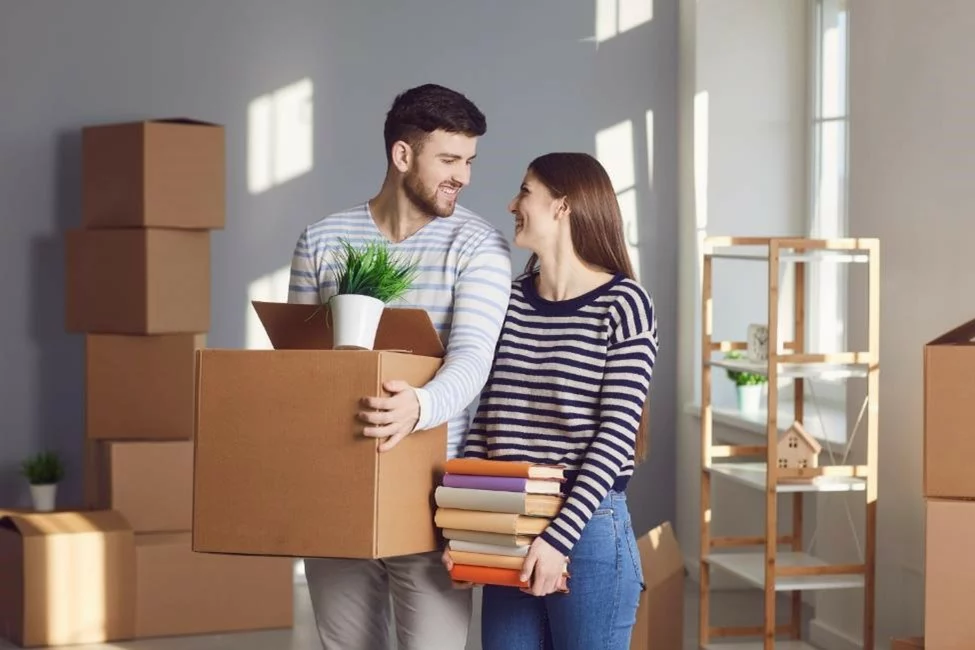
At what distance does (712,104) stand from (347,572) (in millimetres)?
3549

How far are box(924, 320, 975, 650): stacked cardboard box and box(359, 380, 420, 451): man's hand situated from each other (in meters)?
1.30

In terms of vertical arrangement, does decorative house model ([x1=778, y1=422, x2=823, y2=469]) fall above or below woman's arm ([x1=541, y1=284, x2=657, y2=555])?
below

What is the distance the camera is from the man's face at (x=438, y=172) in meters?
2.02

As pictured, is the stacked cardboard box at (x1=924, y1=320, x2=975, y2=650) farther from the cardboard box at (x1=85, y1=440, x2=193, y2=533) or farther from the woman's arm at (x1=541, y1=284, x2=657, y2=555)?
the cardboard box at (x1=85, y1=440, x2=193, y2=533)

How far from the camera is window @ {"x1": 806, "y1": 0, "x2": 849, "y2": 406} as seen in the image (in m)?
4.79

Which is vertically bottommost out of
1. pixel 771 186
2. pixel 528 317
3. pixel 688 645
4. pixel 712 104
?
pixel 688 645

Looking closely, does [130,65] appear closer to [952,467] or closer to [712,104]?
[712,104]

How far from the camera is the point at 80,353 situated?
489cm

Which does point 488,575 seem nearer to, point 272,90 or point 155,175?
point 155,175

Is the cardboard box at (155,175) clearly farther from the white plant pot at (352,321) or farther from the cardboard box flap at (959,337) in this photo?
the white plant pot at (352,321)

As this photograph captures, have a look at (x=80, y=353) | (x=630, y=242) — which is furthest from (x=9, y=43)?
(x=630, y=242)

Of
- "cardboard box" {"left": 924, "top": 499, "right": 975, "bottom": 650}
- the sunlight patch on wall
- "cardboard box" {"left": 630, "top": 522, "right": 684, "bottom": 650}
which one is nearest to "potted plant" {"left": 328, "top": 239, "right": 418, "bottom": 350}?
"cardboard box" {"left": 924, "top": 499, "right": 975, "bottom": 650}

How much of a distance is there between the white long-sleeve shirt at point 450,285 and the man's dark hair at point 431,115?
13 cm

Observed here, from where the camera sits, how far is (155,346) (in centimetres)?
449
